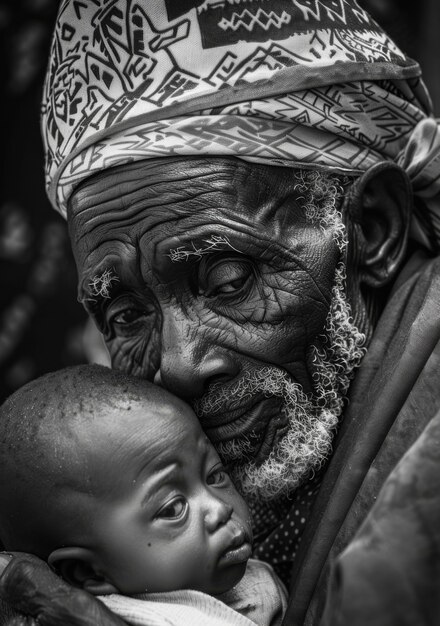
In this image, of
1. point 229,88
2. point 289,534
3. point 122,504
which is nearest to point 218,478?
point 122,504

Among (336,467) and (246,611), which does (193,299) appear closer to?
(336,467)

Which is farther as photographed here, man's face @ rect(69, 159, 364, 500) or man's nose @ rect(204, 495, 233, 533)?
man's face @ rect(69, 159, 364, 500)

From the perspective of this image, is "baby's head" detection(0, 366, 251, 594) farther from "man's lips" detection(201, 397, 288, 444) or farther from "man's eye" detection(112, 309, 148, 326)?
"man's eye" detection(112, 309, 148, 326)

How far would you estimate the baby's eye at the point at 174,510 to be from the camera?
2076 millimetres

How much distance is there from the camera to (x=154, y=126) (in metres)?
2.65

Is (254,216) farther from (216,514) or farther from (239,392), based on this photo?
(216,514)

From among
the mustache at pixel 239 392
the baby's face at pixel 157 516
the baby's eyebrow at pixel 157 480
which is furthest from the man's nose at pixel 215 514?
the mustache at pixel 239 392

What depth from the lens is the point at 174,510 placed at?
2.09 meters

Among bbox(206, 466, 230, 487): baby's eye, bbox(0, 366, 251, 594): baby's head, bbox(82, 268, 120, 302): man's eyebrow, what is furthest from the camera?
bbox(82, 268, 120, 302): man's eyebrow

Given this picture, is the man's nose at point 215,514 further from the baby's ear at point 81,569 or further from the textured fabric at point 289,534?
the textured fabric at point 289,534

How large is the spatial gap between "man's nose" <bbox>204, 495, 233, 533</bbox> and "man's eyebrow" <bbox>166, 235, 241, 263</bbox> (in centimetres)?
79

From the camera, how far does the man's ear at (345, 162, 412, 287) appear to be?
2.78 m

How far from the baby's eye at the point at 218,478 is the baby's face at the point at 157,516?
8cm

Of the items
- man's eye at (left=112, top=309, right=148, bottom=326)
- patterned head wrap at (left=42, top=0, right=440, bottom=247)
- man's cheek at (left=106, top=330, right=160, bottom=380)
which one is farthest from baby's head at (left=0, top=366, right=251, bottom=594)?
patterned head wrap at (left=42, top=0, right=440, bottom=247)
